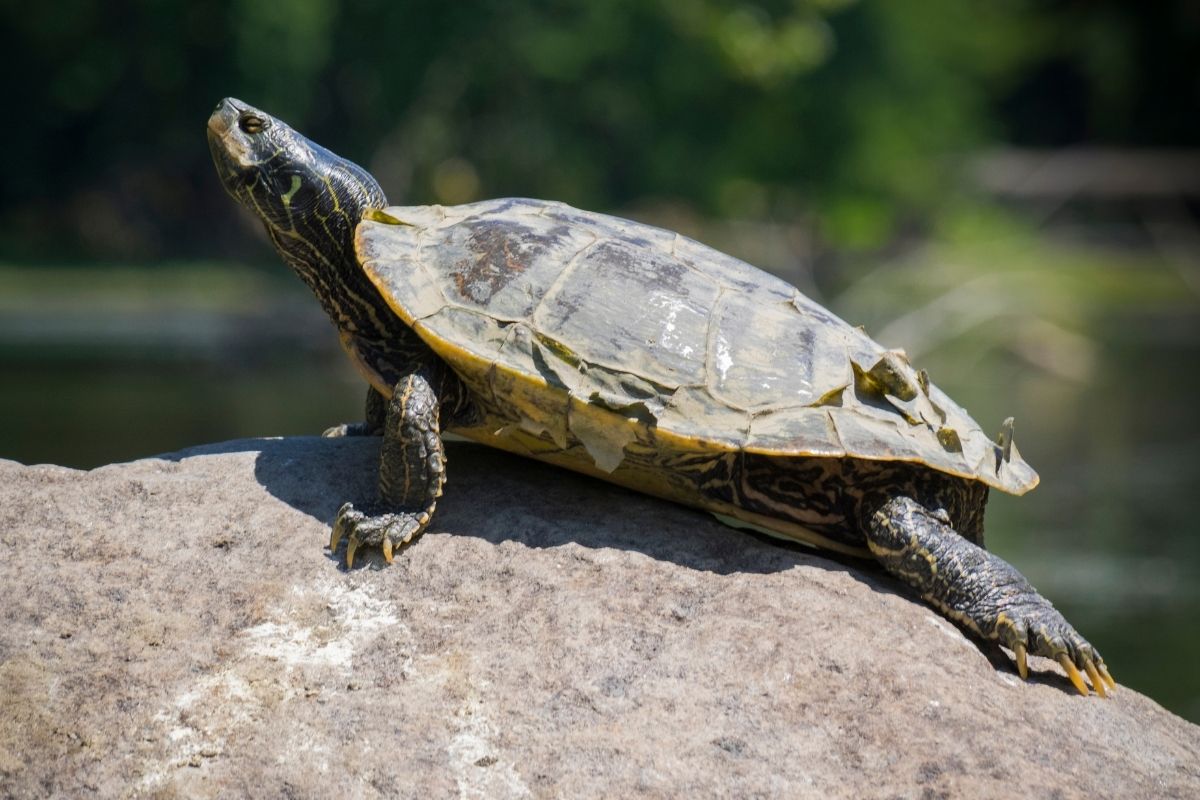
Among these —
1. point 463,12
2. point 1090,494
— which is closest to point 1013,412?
point 1090,494

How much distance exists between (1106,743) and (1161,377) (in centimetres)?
2241

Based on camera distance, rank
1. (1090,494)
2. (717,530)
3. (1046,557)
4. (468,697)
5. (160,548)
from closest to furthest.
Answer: (468,697), (160,548), (717,530), (1046,557), (1090,494)

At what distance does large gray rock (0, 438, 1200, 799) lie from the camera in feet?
Answer: 10.3

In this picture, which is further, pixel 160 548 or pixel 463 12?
pixel 463 12

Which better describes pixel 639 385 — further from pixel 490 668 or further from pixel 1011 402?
pixel 1011 402

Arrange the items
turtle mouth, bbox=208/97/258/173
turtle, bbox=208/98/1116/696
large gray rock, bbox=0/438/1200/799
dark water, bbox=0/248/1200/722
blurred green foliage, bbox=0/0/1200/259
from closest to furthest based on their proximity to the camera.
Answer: large gray rock, bbox=0/438/1200/799, turtle, bbox=208/98/1116/696, turtle mouth, bbox=208/97/258/173, dark water, bbox=0/248/1200/722, blurred green foliage, bbox=0/0/1200/259

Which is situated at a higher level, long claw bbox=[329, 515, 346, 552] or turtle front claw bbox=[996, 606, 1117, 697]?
turtle front claw bbox=[996, 606, 1117, 697]

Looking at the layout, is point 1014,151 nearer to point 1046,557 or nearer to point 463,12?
point 463,12

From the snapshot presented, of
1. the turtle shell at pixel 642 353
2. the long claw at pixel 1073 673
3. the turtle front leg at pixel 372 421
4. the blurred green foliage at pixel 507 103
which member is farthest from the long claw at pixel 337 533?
the blurred green foliage at pixel 507 103

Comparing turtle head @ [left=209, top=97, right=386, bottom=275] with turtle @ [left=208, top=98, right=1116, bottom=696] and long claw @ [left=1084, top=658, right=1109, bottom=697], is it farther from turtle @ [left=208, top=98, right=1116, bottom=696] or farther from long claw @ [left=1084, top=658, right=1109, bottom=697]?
long claw @ [left=1084, top=658, right=1109, bottom=697]

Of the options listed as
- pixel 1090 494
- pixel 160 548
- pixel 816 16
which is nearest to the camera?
pixel 160 548

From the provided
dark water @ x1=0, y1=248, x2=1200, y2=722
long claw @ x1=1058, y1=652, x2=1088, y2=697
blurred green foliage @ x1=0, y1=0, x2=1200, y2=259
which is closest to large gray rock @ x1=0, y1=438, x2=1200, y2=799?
long claw @ x1=1058, y1=652, x2=1088, y2=697

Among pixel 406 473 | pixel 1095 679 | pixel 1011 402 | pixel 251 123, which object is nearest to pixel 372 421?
pixel 406 473

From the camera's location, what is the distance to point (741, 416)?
12.5 feet
